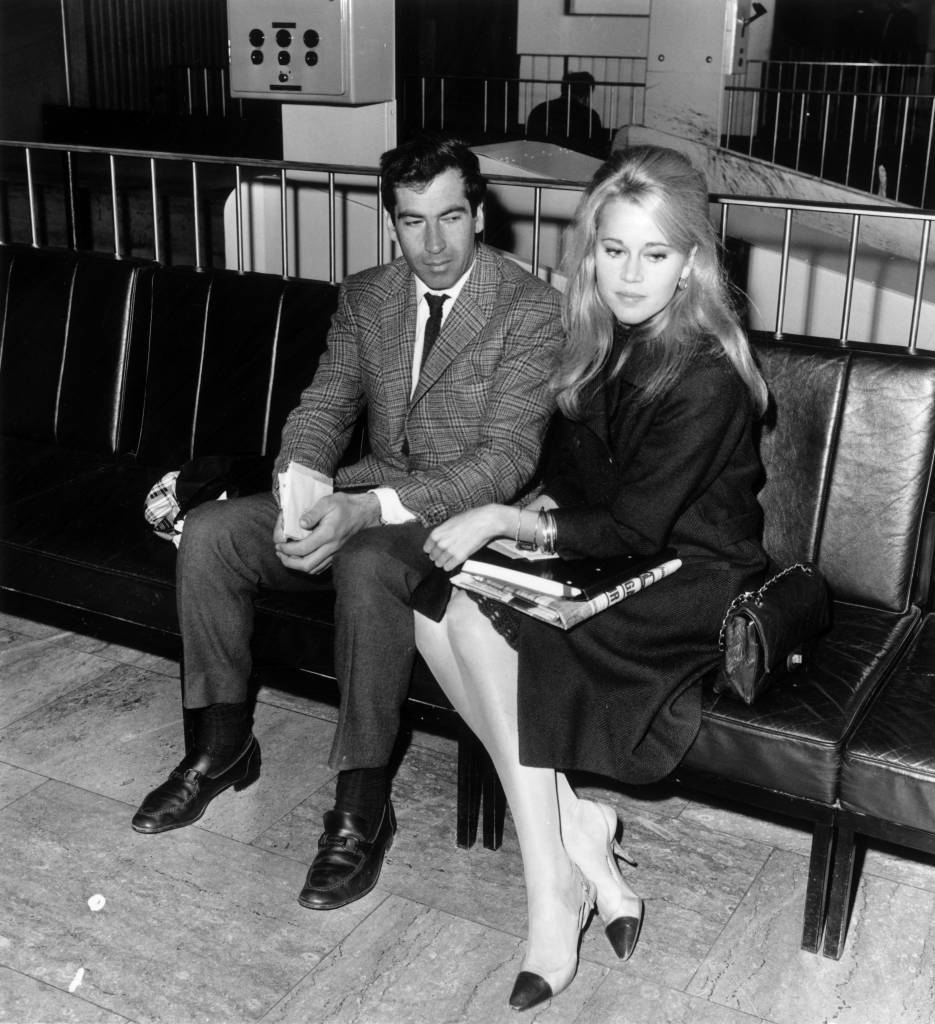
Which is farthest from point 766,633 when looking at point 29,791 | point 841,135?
point 841,135

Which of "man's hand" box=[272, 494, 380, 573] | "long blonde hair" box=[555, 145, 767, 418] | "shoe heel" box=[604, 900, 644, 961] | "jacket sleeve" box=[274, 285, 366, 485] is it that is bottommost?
"shoe heel" box=[604, 900, 644, 961]

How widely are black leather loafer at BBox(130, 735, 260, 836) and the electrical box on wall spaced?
2.65 meters

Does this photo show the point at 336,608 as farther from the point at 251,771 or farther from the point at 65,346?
the point at 65,346

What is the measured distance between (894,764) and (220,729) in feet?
4.52

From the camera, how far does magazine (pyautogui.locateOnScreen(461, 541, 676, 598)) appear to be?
85.0 inches

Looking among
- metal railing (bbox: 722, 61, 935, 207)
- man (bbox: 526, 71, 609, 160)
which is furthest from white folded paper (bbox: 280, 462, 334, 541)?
man (bbox: 526, 71, 609, 160)

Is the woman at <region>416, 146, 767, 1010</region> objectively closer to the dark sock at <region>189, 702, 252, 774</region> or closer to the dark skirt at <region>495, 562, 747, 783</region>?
the dark skirt at <region>495, 562, 747, 783</region>

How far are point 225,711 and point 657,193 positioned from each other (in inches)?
54.6

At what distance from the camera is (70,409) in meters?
3.68

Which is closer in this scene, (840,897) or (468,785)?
(840,897)

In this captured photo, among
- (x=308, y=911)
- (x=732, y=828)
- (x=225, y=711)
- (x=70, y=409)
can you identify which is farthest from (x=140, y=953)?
(x=70, y=409)

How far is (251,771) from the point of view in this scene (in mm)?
2789

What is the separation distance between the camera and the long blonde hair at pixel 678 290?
2.23 meters

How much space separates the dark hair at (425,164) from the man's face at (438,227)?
0.04 ft
